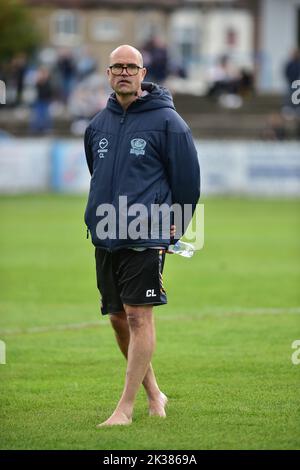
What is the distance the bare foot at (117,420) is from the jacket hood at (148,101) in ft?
6.59

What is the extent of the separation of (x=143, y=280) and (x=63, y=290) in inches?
303

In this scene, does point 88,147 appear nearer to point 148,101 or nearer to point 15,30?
point 148,101

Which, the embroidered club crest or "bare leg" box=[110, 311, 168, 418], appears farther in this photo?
"bare leg" box=[110, 311, 168, 418]

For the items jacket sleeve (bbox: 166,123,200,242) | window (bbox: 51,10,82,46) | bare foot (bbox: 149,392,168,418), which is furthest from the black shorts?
window (bbox: 51,10,82,46)

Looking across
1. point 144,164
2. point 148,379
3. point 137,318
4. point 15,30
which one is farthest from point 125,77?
point 15,30

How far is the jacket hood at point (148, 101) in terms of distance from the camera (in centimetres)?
800

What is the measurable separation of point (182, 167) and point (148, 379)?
152cm

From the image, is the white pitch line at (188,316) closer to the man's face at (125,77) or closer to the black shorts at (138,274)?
the black shorts at (138,274)

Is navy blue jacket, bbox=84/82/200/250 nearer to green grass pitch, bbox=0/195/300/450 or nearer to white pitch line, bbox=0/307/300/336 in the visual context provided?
green grass pitch, bbox=0/195/300/450

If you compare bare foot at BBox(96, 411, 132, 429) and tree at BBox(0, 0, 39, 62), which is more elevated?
tree at BBox(0, 0, 39, 62)

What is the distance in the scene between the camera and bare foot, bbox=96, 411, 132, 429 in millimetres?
7770

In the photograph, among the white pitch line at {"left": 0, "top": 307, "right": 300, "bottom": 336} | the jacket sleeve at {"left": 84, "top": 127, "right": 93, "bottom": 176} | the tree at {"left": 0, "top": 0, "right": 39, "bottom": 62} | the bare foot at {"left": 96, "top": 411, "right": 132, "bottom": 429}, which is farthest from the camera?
the tree at {"left": 0, "top": 0, "right": 39, "bottom": 62}

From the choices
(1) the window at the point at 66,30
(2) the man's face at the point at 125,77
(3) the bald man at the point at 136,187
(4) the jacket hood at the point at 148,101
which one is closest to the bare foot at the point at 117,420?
(3) the bald man at the point at 136,187

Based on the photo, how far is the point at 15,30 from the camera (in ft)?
183
